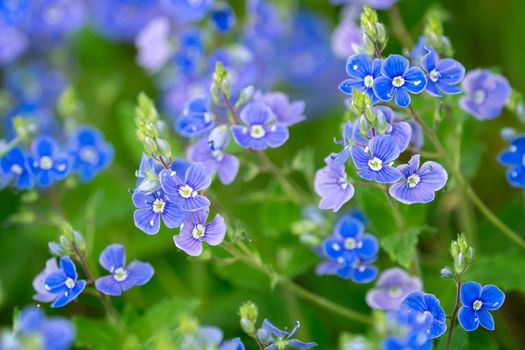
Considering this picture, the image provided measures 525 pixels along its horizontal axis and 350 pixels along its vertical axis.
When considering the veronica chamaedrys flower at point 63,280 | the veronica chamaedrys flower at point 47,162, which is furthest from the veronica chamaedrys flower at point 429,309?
the veronica chamaedrys flower at point 47,162

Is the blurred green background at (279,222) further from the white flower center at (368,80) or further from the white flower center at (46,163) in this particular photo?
the white flower center at (368,80)

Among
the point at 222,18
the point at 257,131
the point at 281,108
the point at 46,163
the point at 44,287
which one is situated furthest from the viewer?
the point at 222,18

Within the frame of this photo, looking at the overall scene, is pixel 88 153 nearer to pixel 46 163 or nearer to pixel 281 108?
pixel 46 163

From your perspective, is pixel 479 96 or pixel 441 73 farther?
pixel 479 96

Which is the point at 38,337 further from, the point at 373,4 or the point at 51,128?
the point at 51,128

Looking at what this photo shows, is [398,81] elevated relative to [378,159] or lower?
elevated

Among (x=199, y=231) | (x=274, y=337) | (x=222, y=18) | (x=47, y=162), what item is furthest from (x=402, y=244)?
(x=222, y=18)

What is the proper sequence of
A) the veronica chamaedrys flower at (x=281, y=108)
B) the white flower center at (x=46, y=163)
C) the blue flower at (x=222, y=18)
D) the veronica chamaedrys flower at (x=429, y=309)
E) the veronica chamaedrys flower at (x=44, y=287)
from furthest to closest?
1. the blue flower at (x=222, y=18)
2. the white flower center at (x=46, y=163)
3. the veronica chamaedrys flower at (x=281, y=108)
4. the veronica chamaedrys flower at (x=44, y=287)
5. the veronica chamaedrys flower at (x=429, y=309)
